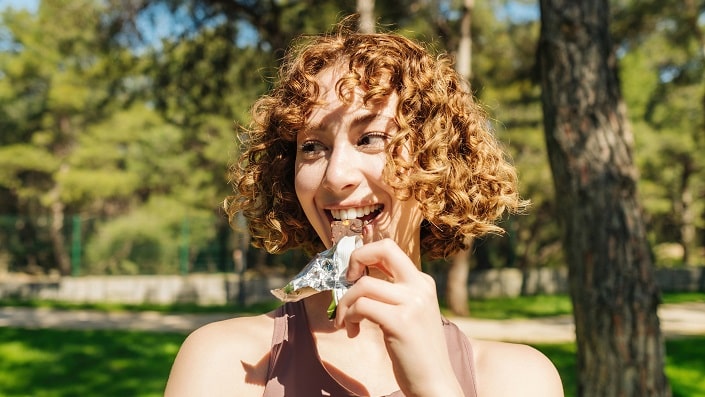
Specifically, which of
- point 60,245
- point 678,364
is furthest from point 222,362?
point 60,245

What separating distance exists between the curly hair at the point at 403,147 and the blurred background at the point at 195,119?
6357mm

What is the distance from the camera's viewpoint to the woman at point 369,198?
1.35 metres

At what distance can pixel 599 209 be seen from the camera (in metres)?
3.65

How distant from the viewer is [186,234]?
17578 mm

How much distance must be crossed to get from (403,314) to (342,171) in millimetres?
363

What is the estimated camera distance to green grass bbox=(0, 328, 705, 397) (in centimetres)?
659

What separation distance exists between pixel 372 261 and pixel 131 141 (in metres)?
24.0

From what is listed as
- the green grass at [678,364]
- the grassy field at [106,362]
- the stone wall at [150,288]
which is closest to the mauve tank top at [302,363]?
the green grass at [678,364]

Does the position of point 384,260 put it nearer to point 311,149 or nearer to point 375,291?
point 375,291

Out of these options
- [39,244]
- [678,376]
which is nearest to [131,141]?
[39,244]

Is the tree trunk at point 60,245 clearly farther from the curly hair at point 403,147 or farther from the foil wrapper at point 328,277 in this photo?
the foil wrapper at point 328,277

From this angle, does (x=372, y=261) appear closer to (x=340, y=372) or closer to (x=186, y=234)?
(x=340, y=372)

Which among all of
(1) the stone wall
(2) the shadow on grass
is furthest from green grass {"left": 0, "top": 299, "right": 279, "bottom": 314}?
Answer: (2) the shadow on grass

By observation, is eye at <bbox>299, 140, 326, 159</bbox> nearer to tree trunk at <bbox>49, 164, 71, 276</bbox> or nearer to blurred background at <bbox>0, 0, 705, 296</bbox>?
blurred background at <bbox>0, 0, 705, 296</bbox>
